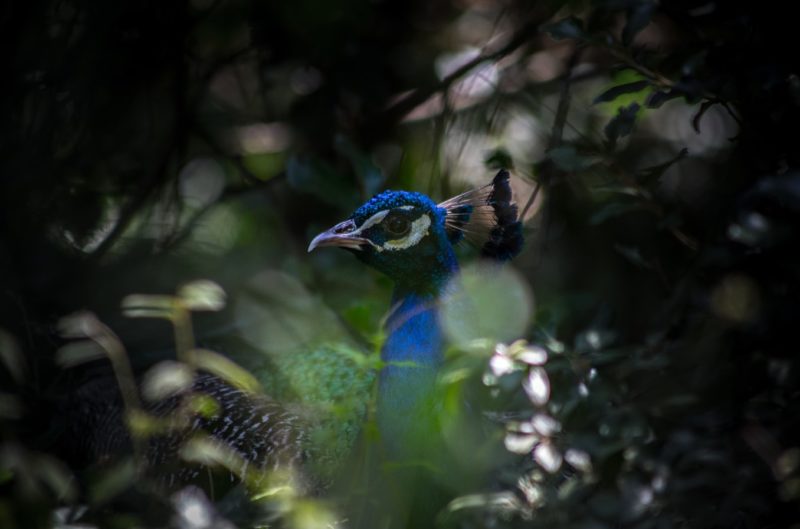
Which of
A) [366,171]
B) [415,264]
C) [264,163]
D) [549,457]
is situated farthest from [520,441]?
[264,163]

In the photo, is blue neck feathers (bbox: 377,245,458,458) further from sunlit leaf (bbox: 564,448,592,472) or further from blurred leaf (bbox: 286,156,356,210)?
blurred leaf (bbox: 286,156,356,210)

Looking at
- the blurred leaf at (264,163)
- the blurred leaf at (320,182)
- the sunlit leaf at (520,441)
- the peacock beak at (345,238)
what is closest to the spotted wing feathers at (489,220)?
the peacock beak at (345,238)

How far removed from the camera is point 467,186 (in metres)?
2.39

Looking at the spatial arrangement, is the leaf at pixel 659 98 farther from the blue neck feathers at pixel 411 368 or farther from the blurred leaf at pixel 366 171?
the blurred leaf at pixel 366 171

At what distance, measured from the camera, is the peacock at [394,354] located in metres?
1.64

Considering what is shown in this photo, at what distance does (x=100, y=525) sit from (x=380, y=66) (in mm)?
1659

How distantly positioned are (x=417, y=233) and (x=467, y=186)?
2.35ft

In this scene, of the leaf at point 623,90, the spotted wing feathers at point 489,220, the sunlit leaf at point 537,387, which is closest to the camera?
the sunlit leaf at point 537,387

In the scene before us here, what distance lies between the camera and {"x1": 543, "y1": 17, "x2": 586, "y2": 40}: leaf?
5.11 ft

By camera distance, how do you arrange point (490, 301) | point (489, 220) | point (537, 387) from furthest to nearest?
1. point (490, 301)
2. point (489, 220)
3. point (537, 387)

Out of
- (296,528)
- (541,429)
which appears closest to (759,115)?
(541,429)

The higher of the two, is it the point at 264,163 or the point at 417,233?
the point at 417,233

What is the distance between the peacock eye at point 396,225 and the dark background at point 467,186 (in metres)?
0.24

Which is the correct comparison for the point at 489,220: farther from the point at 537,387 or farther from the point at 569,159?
the point at 537,387
